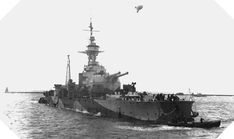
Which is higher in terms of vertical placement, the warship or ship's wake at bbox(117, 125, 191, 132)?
the warship

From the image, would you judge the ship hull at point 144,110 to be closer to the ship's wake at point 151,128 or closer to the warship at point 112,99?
the warship at point 112,99

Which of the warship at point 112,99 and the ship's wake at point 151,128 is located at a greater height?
the warship at point 112,99

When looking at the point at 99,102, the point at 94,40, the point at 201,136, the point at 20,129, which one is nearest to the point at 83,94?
the point at 99,102

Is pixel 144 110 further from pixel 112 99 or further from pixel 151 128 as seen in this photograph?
pixel 112 99

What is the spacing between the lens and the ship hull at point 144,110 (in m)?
25.3

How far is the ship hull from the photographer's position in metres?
25.3

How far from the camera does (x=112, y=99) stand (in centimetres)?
3045

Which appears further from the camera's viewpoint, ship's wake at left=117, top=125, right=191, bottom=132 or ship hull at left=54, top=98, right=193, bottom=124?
ship hull at left=54, top=98, right=193, bottom=124

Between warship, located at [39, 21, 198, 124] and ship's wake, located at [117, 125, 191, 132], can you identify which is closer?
ship's wake, located at [117, 125, 191, 132]

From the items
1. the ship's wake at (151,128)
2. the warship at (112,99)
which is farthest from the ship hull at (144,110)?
the ship's wake at (151,128)

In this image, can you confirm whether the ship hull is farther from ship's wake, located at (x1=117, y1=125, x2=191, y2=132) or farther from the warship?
ship's wake, located at (x1=117, y1=125, x2=191, y2=132)

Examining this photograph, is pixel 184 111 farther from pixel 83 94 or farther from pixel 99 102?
pixel 83 94

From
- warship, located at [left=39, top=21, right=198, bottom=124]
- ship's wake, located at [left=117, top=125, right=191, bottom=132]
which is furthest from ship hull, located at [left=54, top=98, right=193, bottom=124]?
ship's wake, located at [left=117, top=125, right=191, bottom=132]

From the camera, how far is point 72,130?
23859 mm
